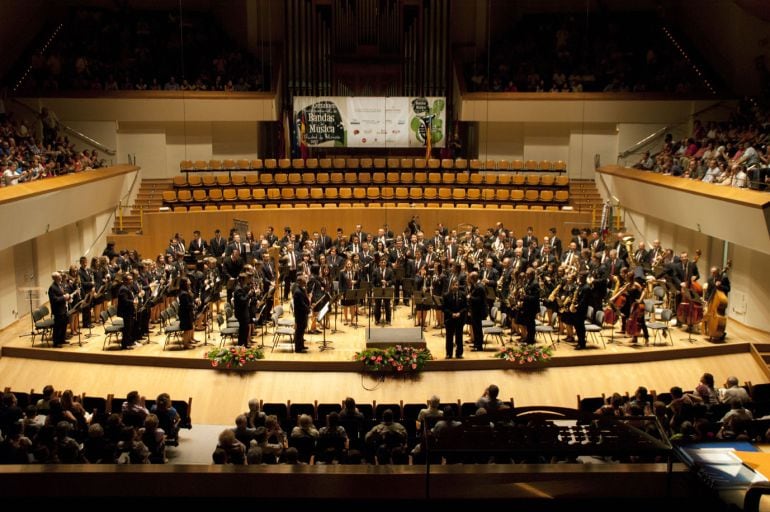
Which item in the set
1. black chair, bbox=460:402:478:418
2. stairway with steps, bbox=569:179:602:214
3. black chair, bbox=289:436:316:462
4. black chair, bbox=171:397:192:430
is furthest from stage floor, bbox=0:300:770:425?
stairway with steps, bbox=569:179:602:214

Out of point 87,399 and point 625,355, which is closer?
point 87,399

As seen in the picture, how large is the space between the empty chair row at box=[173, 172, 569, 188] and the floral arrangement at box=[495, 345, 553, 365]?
10253 millimetres

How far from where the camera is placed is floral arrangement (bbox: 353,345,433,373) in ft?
42.0

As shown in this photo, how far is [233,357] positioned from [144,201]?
11011 millimetres

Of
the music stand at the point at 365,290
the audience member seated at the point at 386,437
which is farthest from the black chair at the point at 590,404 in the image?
the music stand at the point at 365,290

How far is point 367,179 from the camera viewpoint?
23.1m

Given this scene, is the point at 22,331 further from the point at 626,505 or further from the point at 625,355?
the point at 626,505

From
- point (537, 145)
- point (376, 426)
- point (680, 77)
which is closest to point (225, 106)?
point (537, 145)

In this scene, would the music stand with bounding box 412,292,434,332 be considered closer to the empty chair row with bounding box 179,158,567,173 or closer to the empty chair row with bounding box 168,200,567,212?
the empty chair row with bounding box 168,200,567,212

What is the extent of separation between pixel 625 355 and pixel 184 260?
954 centimetres

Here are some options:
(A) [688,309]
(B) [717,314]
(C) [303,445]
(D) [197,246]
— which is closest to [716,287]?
(B) [717,314]

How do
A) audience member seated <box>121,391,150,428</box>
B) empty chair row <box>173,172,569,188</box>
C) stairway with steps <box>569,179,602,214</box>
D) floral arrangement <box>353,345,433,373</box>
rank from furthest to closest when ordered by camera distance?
empty chair row <box>173,172,569,188</box> → stairway with steps <box>569,179,602,214</box> → floral arrangement <box>353,345,433,373</box> → audience member seated <box>121,391,150,428</box>

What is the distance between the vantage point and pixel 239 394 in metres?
12.5

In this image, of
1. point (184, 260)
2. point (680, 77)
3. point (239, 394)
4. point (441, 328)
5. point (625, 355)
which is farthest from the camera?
point (680, 77)
